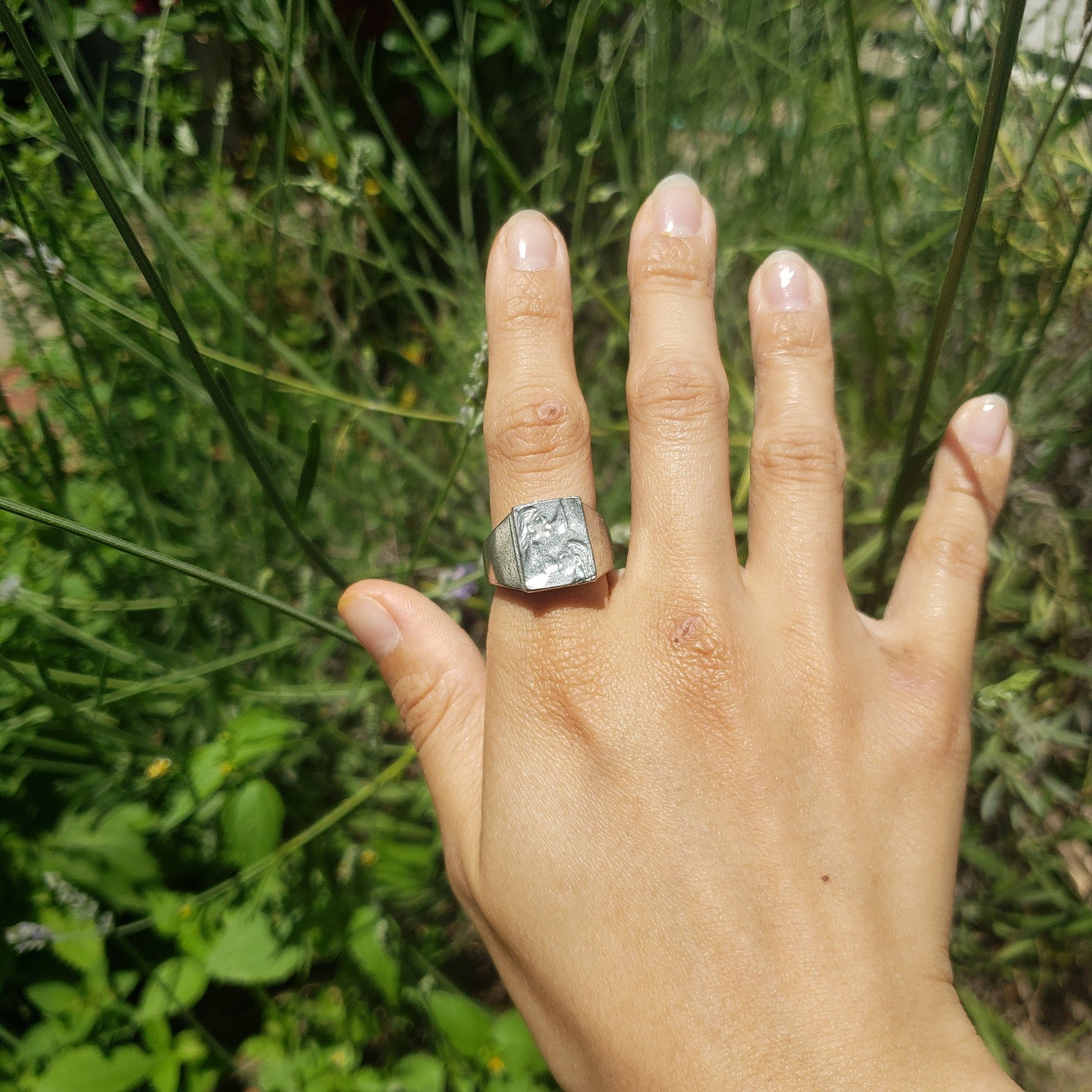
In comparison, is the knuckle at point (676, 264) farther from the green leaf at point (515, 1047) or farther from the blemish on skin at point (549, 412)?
→ the green leaf at point (515, 1047)

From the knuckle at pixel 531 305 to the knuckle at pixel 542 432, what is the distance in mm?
113

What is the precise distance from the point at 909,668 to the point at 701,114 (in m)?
1.22

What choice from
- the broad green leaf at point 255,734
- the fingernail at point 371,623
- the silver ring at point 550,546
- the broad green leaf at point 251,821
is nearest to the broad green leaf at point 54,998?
the broad green leaf at point 251,821

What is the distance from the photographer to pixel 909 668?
1.06 m

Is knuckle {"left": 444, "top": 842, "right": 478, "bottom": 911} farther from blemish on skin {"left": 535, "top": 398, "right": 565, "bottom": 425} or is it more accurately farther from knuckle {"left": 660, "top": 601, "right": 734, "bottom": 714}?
blemish on skin {"left": 535, "top": 398, "right": 565, "bottom": 425}

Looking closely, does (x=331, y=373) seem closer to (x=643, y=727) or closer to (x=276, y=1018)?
(x=643, y=727)

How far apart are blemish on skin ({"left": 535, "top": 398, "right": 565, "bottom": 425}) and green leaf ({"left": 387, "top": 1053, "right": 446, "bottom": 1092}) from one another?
1.12 m

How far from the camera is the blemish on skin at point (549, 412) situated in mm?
1007

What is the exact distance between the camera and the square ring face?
3.07 feet

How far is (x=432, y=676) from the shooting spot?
3.57 feet

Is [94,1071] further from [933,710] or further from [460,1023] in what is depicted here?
[933,710]

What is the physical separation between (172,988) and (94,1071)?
15 centimetres

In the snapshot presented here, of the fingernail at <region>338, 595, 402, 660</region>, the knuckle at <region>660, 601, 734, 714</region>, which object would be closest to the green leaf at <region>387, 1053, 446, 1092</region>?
the fingernail at <region>338, 595, 402, 660</region>

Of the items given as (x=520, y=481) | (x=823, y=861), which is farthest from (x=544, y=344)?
(x=823, y=861)
